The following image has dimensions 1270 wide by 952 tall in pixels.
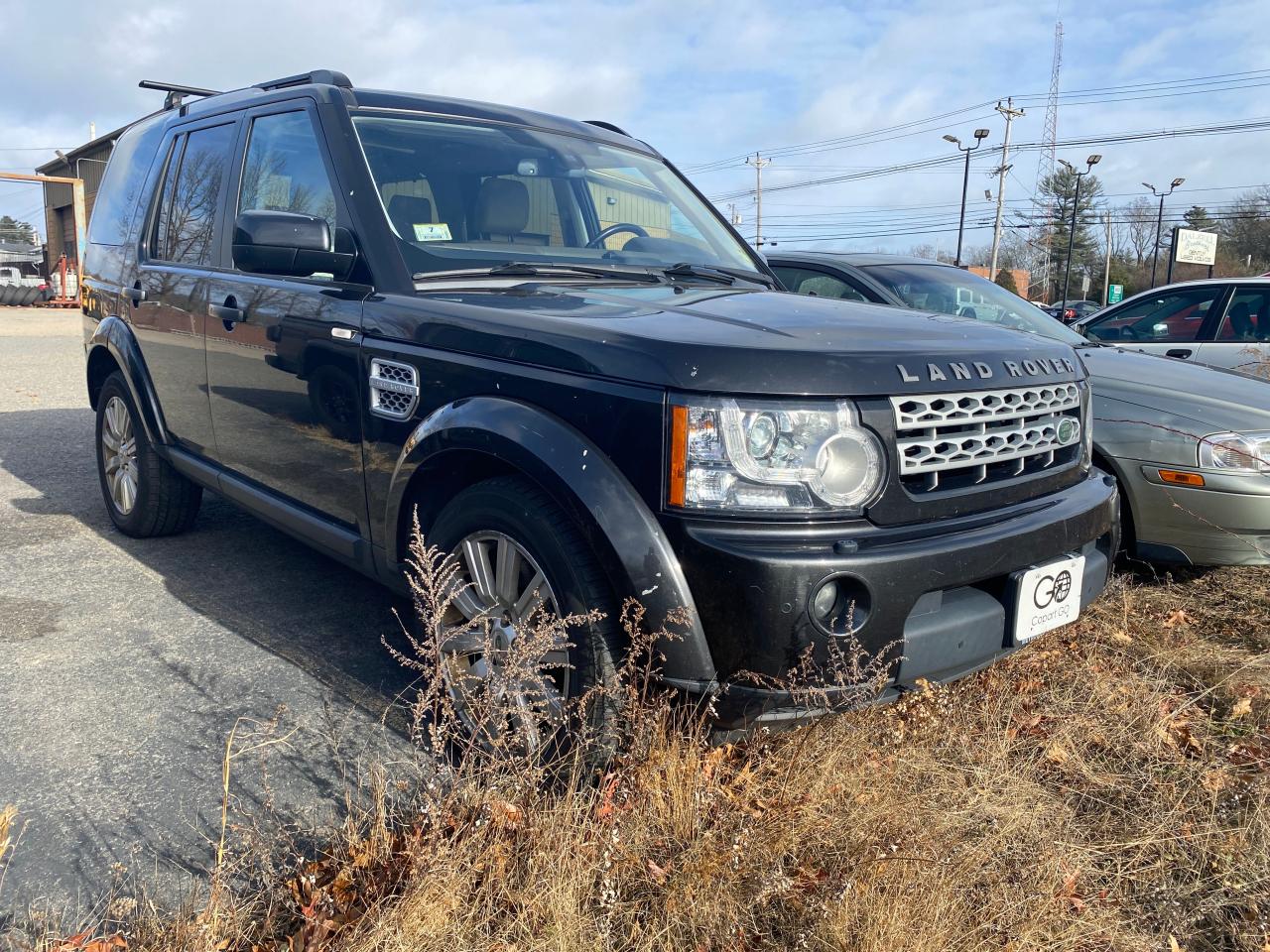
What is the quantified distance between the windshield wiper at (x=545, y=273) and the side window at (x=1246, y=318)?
5.40 meters

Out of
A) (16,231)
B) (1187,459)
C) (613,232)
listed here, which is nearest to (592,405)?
(613,232)

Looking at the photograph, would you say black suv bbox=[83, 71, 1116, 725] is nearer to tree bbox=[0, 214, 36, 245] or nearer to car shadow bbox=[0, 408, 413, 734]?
car shadow bbox=[0, 408, 413, 734]

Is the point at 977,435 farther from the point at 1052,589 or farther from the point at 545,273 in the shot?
the point at 545,273

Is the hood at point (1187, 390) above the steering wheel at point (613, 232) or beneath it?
beneath

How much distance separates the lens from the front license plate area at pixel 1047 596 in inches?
97.2

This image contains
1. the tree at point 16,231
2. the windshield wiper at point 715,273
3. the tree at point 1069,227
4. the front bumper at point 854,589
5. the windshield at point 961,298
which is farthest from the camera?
the tree at point 16,231

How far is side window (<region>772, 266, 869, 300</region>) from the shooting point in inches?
224

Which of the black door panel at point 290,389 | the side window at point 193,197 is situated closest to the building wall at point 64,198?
the side window at point 193,197

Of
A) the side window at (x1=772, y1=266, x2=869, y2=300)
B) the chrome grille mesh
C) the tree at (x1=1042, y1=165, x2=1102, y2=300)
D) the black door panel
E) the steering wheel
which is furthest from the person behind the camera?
the tree at (x1=1042, y1=165, x2=1102, y2=300)

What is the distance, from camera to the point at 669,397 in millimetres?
2166

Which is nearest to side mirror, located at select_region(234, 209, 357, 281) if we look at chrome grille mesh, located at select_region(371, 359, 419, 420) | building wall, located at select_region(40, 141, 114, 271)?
chrome grille mesh, located at select_region(371, 359, 419, 420)

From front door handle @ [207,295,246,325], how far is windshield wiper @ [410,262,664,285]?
1033 mm

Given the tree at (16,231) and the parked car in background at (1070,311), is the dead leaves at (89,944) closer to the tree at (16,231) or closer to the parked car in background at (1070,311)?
the parked car in background at (1070,311)

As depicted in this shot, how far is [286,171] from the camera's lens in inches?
142
